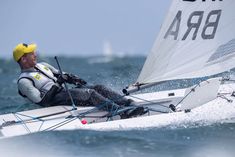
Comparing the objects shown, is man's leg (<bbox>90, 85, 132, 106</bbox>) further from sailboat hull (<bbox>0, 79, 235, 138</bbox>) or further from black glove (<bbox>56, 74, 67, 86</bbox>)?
black glove (<bbox>56, 74, 67, 86</bbox>)

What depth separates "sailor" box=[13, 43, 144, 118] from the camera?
6.25 meters

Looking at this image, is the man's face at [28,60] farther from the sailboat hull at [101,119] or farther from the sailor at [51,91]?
the sailboat hull at [101,119]

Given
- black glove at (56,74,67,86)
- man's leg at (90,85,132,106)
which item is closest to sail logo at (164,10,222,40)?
man's leg at (90,85,132,106)

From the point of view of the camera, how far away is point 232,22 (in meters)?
6.01

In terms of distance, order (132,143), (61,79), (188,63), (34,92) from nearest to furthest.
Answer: (132,143), (188,63), (34,92), (61,79)

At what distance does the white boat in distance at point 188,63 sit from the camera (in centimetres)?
589

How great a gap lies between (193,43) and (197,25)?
0.18 m

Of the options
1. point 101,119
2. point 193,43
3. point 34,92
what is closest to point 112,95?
point 101,119

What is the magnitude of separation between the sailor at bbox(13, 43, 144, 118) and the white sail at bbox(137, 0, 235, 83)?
48 centimetres

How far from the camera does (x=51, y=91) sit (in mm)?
6305

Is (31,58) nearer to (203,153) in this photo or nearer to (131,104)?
(131,104)

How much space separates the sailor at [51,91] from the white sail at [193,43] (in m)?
0.48

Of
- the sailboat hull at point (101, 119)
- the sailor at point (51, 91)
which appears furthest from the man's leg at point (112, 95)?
the sailboat hull at point (101, 119)

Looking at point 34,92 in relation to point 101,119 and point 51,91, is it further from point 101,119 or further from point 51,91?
point 101,119
